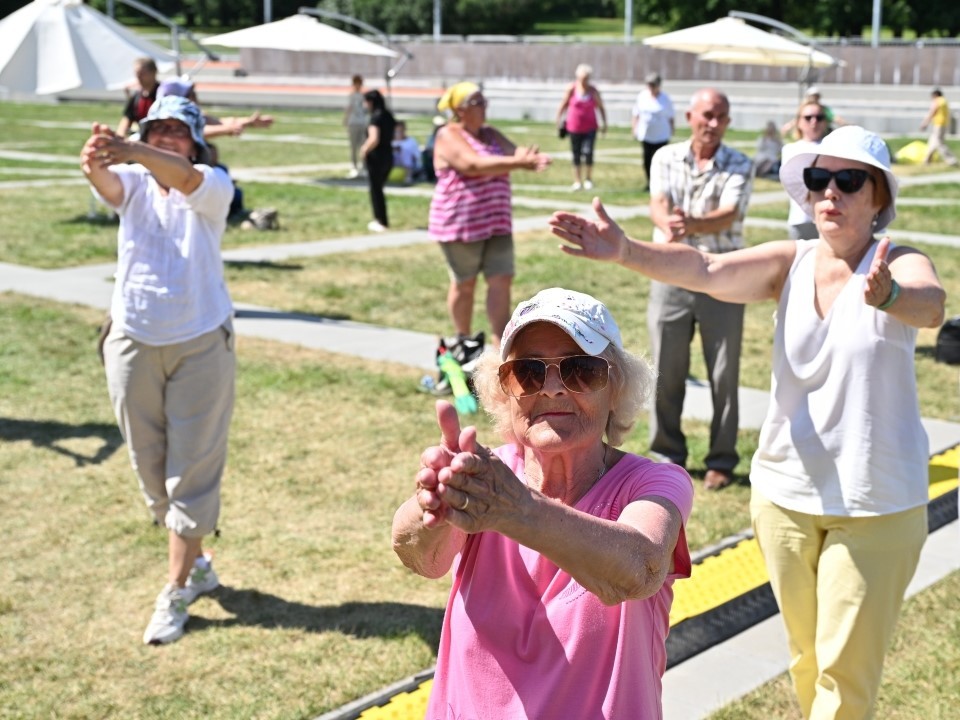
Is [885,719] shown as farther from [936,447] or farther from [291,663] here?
[936,447]

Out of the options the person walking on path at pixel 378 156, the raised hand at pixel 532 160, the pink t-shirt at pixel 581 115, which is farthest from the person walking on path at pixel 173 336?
the pink t-shirt at pixel 581 115

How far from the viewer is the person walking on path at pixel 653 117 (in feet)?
68.9

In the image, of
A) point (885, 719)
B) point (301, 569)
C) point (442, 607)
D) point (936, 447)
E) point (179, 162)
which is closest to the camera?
point (885, 719)

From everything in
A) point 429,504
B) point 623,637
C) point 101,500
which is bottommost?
point 101,500

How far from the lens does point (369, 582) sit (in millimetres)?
5699

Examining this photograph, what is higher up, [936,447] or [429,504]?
[429,504]

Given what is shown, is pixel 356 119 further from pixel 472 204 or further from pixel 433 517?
pixel 433 517

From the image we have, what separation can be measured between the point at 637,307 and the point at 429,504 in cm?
974

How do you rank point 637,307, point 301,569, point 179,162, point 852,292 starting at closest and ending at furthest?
point 852,292, point 179,162, point 301,569, point 637,307

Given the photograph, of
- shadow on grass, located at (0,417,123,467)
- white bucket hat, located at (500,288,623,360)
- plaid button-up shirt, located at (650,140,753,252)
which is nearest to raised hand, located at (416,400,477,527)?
white bucket hat, located at (500,288,623,360)

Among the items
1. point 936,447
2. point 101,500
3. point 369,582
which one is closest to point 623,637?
point 369,582

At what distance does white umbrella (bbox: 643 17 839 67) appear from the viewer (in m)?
24.1

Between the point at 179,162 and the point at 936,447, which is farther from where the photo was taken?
the point at 936,447

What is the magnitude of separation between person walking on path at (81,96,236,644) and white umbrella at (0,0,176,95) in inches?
231
